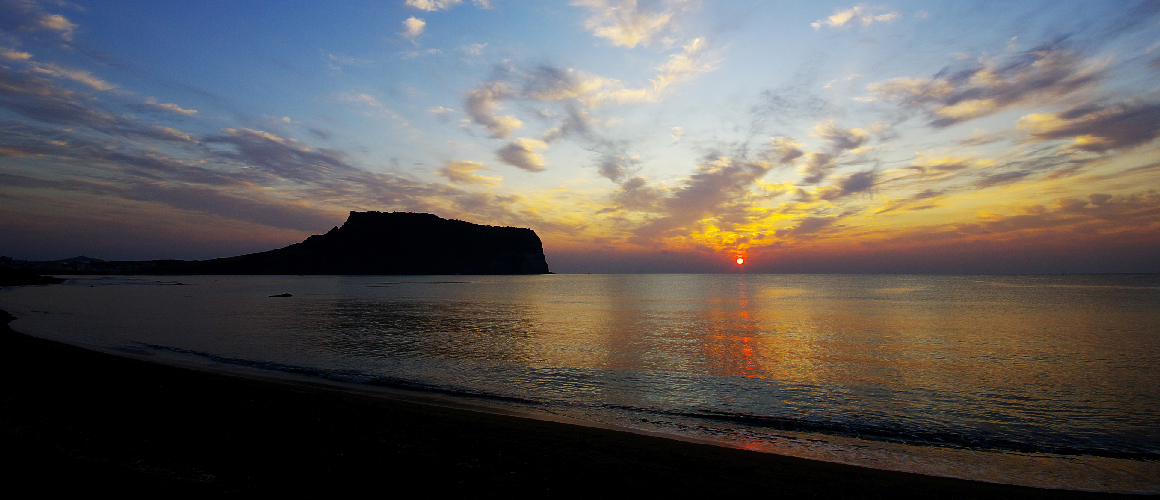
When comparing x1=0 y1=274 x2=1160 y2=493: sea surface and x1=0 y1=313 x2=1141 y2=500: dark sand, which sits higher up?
x1=0 y1=313 x2=1141 y2=500: dark sand

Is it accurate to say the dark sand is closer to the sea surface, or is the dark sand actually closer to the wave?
the sea surface

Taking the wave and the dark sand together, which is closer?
the dark sand

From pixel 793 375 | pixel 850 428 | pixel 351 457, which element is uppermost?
pixel 351 457

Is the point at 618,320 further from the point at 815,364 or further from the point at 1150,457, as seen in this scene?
the point at 1150,457

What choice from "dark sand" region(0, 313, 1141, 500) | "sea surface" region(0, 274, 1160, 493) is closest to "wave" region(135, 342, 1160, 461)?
"sea surface" region(0, 274, 1160, 493)

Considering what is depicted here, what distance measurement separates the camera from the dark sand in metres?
7.22

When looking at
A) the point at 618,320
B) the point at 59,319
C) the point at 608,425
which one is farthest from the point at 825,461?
the point at 59,319

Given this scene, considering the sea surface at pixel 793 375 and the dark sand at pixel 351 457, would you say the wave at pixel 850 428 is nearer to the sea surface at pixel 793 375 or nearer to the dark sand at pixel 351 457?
the sea surface at pixel 793 375

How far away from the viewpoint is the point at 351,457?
8.59 metres

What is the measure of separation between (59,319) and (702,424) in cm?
5190

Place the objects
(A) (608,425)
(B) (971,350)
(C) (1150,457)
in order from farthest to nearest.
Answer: (B) (971,350)
(A) (608,425)
(C) (1150,457)

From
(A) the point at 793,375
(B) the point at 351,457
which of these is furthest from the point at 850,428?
(B) the point at 351,457

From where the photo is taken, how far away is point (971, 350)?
90.5 ft

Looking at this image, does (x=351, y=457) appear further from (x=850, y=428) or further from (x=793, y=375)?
(x=793, y=375)
